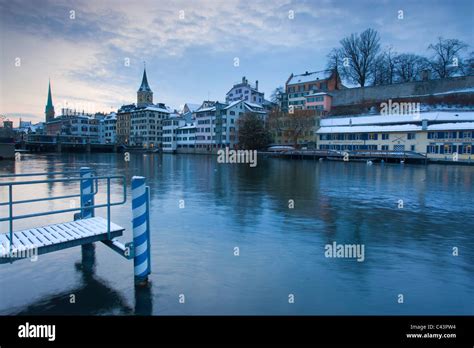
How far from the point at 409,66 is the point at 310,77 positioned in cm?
2574

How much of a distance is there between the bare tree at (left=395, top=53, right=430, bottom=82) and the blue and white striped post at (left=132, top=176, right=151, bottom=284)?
96335 mm

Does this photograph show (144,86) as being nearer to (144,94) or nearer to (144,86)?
(144,86)

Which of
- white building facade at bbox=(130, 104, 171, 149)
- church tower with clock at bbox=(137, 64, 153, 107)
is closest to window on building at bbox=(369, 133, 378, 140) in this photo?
white building facade at bbox=(130, 104, 171, 149)

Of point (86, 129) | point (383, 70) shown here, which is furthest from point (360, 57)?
point (86, 129)

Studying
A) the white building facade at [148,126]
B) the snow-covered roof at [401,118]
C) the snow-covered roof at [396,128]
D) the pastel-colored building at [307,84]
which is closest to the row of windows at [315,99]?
the pastel-colored building at [307,84]

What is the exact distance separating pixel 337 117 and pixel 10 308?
256 feet

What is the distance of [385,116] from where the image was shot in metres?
67.6

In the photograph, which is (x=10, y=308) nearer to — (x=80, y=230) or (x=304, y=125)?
(x=80, y=230)

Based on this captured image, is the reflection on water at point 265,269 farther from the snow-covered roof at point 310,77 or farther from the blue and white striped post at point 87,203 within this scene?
the snow-covered roof at point 310,77

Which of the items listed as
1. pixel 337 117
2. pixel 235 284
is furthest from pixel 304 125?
pixel 235 284

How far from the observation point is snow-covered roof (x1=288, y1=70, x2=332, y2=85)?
315 ft

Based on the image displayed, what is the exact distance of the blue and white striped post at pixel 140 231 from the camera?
6242 millimetres

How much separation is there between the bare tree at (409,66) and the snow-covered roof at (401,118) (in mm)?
27501

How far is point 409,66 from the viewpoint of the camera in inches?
3455
